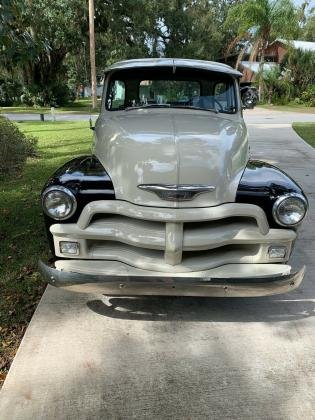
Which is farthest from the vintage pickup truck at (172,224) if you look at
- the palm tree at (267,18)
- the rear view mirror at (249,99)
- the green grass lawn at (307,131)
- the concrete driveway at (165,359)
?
the palm tree at (267,18)

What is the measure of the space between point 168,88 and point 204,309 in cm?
246

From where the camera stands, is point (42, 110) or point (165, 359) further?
point (42, 110)

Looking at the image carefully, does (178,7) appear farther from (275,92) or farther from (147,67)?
(147,67)

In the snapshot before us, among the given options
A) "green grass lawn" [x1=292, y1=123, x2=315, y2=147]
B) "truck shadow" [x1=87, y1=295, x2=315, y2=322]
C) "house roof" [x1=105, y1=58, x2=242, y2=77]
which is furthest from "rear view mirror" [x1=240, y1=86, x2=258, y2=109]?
"green grass lawn" [x1=292, y1=123, x2=315, y2=147]

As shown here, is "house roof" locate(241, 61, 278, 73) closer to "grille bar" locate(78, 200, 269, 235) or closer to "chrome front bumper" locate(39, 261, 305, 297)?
"grille bar" locate(78, 200, 269, 235)

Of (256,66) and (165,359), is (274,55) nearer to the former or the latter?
(256,66)

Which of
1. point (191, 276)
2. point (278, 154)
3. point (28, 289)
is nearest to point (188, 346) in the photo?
point (191, 276)

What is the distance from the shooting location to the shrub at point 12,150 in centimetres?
878

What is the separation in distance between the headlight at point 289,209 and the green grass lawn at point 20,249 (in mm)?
2054

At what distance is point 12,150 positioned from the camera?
938 centimetres

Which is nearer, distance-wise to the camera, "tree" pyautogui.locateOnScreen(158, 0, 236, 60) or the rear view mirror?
the rear view mirror

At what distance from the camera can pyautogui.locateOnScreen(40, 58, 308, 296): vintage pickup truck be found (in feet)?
10.3

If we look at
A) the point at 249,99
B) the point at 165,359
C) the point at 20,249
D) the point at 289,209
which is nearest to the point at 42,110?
the point at 249,99

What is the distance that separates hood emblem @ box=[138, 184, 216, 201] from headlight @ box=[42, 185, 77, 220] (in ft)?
1.65
